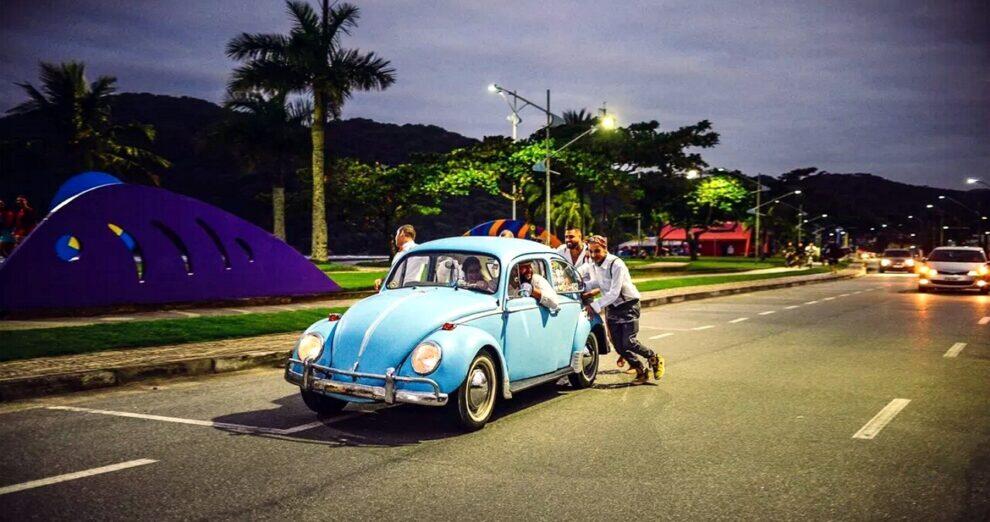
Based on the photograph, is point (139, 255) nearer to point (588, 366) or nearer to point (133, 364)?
point (133, 364)

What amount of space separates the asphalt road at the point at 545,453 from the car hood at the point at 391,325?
2.06 feet

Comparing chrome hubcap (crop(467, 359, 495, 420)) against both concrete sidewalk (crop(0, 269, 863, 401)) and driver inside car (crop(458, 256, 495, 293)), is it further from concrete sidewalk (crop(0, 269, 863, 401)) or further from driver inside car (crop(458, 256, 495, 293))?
concrete sidewalk (crop(0, 269, 863, 401))

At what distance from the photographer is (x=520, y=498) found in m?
4.37

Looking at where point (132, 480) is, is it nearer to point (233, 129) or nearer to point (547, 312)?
point (547, 312)

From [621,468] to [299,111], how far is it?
48.1m

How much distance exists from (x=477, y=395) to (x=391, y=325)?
937mm

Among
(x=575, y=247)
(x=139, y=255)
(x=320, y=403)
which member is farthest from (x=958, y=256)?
(x=320, y=403)

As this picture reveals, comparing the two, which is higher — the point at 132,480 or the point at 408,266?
the point at 408,266

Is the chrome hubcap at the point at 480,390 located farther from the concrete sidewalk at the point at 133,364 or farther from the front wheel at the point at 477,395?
the concrete sidewalk at the point at 133,364

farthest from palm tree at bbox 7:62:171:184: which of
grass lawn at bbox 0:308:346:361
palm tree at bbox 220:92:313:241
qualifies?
grass lawn at bbox 0:308:346:361

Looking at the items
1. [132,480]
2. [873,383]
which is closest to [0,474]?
[132,480]

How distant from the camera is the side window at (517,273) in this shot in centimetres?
702

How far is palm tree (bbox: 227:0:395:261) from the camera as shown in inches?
1226

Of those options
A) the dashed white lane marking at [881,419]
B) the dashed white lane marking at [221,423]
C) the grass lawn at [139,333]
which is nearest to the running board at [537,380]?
the dashed white lane marking at [221,423]
